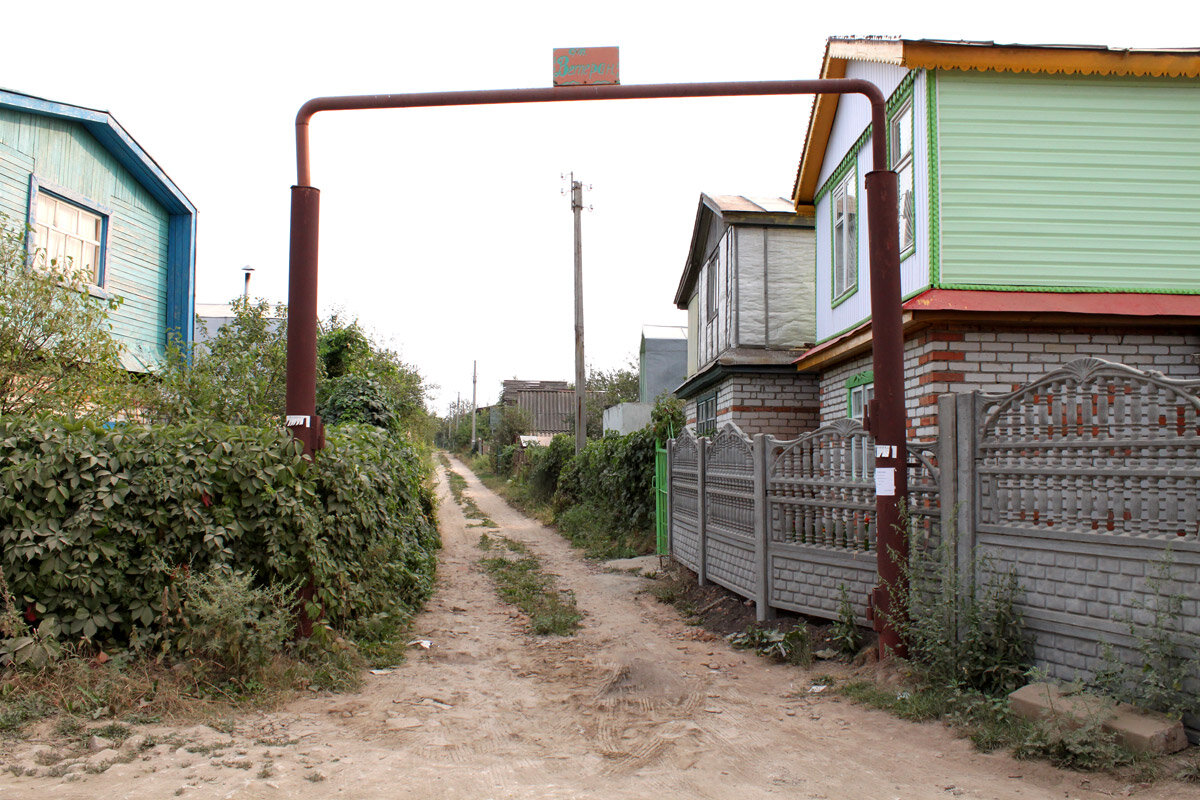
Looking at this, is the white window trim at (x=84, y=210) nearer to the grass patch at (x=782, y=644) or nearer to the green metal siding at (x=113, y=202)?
the green metal siding at (x=113, y=202)

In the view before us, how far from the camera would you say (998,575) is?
529cm

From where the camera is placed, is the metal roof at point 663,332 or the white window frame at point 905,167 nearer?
the white window frame at point 905,167

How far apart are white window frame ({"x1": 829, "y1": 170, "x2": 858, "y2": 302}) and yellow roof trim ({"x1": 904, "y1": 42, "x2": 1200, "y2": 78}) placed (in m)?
2.37

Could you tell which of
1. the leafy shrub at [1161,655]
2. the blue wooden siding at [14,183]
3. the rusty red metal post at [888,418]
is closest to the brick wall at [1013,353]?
the rusty red metal post at [888,418]

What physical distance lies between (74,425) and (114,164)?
8.73 metres

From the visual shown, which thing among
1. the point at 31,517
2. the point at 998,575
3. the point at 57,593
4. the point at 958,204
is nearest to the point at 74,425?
the point at 31,517

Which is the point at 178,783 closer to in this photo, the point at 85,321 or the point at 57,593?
the point at 57,593

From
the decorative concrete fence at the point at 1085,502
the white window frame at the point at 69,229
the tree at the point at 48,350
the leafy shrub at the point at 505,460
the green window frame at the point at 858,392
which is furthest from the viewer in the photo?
the leafy shrub at the point at 505,460

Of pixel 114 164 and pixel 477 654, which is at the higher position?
pixel 114 164

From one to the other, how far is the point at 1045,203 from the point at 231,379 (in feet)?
31.6

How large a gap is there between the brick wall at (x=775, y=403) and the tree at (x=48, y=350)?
8.12 metres

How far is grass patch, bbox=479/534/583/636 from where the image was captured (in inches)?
326

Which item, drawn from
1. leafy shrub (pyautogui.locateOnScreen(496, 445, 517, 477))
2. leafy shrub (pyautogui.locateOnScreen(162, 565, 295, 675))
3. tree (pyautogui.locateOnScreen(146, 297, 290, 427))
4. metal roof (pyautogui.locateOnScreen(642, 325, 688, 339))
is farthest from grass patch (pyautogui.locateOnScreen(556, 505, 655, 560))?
leafy shrub (pyautogui.locateOnScreen(496, 445, 517, 477))

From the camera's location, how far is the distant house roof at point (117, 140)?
1073 cm
